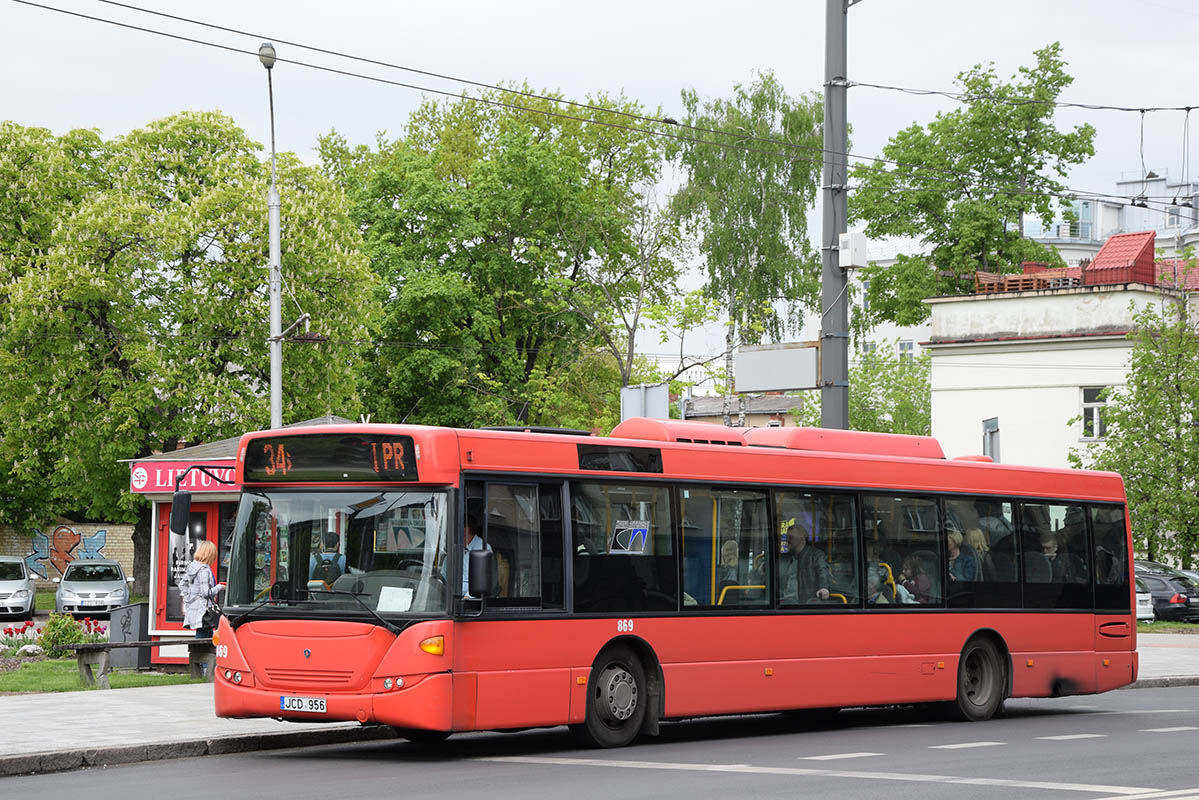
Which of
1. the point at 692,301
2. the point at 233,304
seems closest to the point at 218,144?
the point at 233,304

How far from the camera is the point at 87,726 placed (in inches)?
578

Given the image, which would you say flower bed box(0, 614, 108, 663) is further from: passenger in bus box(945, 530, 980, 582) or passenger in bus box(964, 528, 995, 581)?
passenger in bus box(964, 528, 995, 581)

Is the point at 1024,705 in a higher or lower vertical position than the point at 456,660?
lower

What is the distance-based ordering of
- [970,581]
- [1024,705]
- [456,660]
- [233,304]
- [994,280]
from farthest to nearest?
1. [994,280]
2. [233,304]
3. [1024,705]
4. [970,581]
5. [456,660]

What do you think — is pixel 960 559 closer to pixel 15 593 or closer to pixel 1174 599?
pixel 1174 599

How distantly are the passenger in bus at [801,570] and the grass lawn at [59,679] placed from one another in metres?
7.84

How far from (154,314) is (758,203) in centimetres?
2412

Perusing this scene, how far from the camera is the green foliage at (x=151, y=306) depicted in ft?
138

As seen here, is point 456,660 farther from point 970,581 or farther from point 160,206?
point 160,206

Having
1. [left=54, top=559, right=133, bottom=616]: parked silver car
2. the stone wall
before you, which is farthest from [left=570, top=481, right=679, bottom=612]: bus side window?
the stone wall

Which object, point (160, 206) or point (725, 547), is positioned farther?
point (160, 206)

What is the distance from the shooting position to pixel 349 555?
1309 cm

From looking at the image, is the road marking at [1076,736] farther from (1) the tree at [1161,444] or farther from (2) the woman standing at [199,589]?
(1) the tree at [1161,444]

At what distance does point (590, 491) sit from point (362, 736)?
3.28 meters
